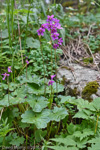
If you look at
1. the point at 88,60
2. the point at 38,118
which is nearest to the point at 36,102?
the point at 38,118

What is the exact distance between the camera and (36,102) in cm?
122

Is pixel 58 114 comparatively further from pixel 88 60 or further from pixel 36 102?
pixel 88 60

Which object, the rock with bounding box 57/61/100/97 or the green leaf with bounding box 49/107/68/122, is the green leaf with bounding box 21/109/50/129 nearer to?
the green leaf with bounding box 49/107/68/122

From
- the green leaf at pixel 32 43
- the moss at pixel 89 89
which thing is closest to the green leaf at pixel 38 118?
the moss at pixel 89 89

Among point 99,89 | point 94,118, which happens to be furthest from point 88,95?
point 94,118

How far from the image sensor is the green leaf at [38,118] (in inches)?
43.1

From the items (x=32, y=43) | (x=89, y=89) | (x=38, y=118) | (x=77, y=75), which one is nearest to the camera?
(x=38, y=118)

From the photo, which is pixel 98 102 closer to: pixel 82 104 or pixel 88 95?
pixel 82 104

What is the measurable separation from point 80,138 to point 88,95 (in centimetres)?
59

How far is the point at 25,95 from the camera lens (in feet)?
4.23

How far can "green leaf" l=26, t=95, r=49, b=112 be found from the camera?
1170 mm

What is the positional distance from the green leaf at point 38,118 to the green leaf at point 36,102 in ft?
0.16

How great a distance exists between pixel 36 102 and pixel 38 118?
0.42ft

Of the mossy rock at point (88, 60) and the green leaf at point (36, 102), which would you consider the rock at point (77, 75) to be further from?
the green leaf at point (36, 102)
